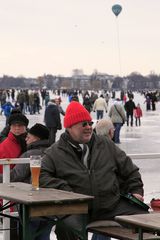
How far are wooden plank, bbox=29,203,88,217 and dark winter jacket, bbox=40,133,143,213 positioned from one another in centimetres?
47

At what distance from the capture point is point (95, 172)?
5.24 m

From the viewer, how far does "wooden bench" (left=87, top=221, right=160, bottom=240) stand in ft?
15.5

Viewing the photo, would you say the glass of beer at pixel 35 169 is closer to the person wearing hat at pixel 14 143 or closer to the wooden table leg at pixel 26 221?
the wooden table leg at pixel 26 221

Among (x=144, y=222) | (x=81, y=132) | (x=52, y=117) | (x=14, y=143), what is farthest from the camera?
(x=52, y=117)

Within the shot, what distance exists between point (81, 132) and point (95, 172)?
33 cm

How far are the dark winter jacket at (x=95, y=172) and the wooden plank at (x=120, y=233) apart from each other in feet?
0.74

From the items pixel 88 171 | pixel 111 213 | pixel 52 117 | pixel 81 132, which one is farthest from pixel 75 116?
pixel 52 117

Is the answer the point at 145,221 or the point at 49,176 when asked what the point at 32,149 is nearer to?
the point at 49,176

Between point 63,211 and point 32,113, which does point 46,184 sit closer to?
point 63,211

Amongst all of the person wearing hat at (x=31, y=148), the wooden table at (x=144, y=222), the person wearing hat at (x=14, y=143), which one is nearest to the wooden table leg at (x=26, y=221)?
the wooden table at (x=144, y=222)

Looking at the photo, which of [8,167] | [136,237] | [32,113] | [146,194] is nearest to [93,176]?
[136,237]

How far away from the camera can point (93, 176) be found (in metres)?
5.23

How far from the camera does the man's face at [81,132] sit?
17.6 ft

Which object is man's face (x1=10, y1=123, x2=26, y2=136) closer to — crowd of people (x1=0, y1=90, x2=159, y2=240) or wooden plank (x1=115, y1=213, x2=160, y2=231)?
crowd of people (x1=0, y1=90, x2=159, y2=240)
